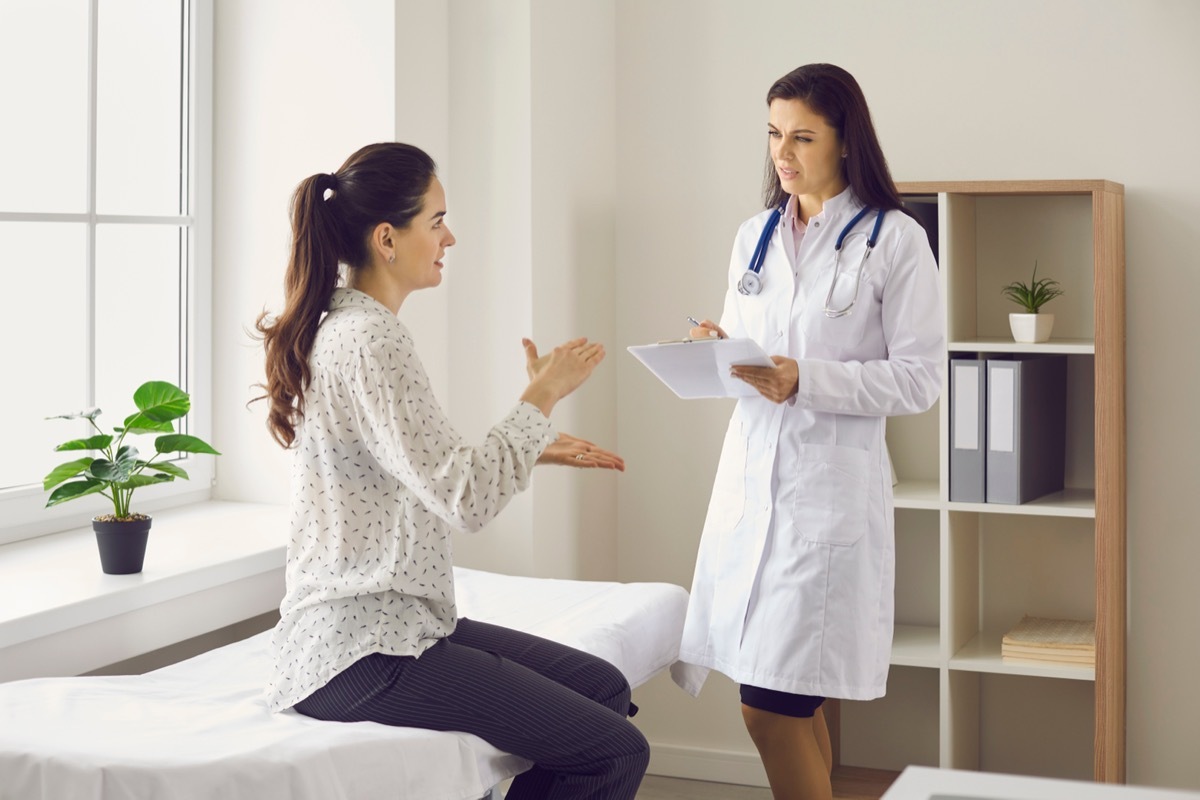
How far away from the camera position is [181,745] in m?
1.57

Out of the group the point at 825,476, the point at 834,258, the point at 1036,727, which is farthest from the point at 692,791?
Result: the point at 834,258

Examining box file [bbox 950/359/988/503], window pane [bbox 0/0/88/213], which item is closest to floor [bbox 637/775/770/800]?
box file [bbox 950/359/988/503]

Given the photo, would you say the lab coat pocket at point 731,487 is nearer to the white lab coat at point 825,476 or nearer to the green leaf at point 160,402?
the white lab coat at point 825,476

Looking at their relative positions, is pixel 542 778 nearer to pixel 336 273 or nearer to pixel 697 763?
pixel 336 273

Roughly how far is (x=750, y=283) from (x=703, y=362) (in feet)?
0.86

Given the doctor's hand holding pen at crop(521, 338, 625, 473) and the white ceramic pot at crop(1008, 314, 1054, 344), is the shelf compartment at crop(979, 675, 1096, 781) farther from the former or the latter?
the doctor's hand holding pen at crop(521, 338, 625, 473)

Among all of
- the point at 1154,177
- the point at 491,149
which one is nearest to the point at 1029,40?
the point at 1154,177

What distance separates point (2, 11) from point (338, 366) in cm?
123

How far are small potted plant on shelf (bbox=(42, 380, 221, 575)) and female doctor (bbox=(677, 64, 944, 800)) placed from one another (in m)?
0.94

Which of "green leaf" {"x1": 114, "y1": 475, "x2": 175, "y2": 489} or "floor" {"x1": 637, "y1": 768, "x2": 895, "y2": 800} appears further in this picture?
"floor" {"x1": 637, "y1": 768, "x2": 895, "y2": 800}

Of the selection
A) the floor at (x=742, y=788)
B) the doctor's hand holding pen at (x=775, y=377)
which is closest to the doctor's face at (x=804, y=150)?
the doctor's hand holding pen at (x=775, y=377)

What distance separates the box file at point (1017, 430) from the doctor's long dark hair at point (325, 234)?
4.66 ft

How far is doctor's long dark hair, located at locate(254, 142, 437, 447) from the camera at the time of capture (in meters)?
1.72

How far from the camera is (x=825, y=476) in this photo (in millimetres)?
2119
